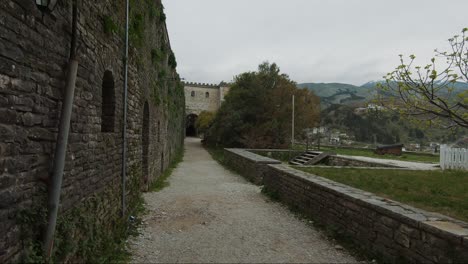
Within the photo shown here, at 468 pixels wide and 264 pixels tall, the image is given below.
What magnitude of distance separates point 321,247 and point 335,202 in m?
0.89

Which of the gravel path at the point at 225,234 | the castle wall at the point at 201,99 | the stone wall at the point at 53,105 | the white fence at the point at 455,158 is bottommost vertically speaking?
the gravel path at the point at 225,234

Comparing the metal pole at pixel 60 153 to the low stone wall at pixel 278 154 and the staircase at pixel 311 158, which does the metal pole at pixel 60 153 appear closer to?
the staircase at pixel 311 158

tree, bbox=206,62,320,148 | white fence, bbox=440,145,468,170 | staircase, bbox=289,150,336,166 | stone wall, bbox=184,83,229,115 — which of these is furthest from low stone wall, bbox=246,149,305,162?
stone wall, bbox=184,83,229,115

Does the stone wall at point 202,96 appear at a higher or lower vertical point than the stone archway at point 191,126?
higher

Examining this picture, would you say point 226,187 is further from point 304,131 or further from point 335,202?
point 304,131

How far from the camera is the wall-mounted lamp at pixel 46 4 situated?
8.58ft

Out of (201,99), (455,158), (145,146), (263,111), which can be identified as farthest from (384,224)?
(201,99)

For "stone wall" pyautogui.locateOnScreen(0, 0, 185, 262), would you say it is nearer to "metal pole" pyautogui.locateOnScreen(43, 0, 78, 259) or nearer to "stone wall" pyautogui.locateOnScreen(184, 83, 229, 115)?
"metal pole" pyautogui.locateOnScreen(43, 0, 78, 259)

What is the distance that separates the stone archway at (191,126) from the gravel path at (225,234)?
5051cm

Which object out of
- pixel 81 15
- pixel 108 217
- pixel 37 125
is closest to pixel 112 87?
pixel 81 15

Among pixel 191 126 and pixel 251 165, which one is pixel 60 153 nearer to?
pixel 251 165

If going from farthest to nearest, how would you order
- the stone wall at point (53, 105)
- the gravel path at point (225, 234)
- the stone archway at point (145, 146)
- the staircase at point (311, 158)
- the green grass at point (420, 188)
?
the staircase at point (311, 158)
the stone archway at point (145, 146)
the green grass at point (420, 188)
the gravel path at point (225, 234)
the stone wall at point (53, 105)

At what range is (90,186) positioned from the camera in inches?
158

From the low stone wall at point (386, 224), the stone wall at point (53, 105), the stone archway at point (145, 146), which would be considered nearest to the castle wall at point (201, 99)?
the stone archway at point (145, 146)
